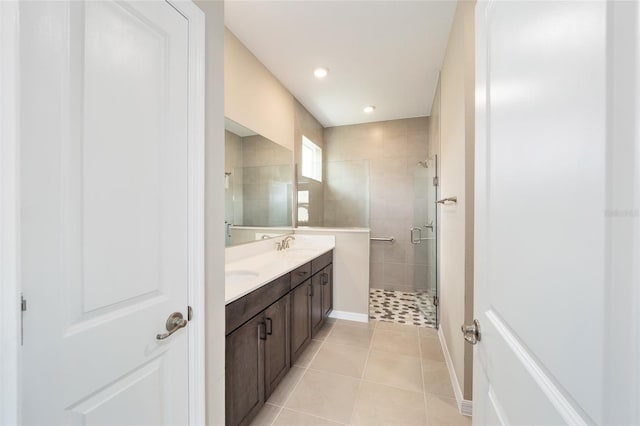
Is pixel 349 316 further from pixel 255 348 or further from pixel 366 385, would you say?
pixel 255 348

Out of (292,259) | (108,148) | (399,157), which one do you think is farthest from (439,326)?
(108,148)

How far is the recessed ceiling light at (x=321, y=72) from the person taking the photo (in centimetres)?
254

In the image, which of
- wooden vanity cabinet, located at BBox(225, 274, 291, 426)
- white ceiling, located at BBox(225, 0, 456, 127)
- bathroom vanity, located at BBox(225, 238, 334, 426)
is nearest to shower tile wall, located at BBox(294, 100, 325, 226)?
white ceiling, located at BBox(225, 0, 456, 127)

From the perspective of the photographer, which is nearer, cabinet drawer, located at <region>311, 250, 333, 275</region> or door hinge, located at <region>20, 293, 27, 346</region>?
door hinge, located at <region>20, 293, 27, 346</region>

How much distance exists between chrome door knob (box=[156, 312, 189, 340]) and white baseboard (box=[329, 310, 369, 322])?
7.78 ft

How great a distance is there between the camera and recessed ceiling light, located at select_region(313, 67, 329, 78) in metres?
2.54

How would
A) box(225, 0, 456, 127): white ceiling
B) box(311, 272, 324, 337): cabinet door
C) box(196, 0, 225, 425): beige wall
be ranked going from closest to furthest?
box(196, 0, 225, 425): beige wall → box(225, 0, 456, 127): white ceiling → box(311, 272, 324, 337): cabinet door

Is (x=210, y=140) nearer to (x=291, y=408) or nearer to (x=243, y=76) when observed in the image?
(x=243, y=76)

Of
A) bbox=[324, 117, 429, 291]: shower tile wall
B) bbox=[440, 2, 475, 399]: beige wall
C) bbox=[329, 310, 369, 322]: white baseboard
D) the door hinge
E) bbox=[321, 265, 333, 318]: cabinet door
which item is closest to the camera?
the door hinge

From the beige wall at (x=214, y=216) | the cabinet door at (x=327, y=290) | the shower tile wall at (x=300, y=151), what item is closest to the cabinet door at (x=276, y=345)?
the beige wall at (x=214, y=216)

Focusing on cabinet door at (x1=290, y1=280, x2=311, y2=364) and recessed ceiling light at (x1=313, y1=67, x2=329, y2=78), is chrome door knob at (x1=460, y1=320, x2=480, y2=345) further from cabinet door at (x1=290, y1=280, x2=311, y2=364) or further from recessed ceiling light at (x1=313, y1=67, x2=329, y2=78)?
recessed ceiling light at (x1=313, y1=67, x2=329, y2=78)

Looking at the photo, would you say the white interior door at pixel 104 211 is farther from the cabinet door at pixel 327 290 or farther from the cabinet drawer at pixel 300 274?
the cabinet door at pixel 327 290

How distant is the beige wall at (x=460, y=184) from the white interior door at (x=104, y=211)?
5.01 ft

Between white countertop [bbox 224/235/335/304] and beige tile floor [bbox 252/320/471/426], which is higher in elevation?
white countertop [bbox 224/235/335/304]
